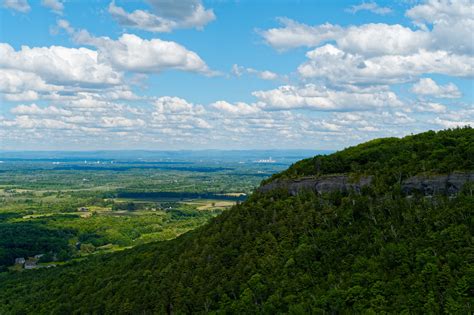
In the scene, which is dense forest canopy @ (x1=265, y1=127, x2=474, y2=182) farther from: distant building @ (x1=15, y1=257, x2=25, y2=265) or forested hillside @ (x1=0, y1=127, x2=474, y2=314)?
distant building @ (x1=15, y1=257, x2=25, y2=265)

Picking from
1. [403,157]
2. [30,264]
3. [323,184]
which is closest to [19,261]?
[30,264]

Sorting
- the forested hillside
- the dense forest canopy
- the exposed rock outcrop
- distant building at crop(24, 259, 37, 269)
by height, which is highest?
the dense forest canopy

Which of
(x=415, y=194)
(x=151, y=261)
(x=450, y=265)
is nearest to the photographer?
(x=450, y=265)

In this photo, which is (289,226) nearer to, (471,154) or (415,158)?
(415,158)

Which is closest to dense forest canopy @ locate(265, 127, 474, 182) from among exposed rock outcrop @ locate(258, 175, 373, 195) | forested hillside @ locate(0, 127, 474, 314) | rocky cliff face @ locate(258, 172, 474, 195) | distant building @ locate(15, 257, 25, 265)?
forested hillside @ locate(0, 127, 474, 314)

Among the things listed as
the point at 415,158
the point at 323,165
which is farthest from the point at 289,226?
the point at 415,158

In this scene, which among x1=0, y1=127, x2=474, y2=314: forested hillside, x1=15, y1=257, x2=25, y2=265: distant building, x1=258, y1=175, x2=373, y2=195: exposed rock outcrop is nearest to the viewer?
x1=0, y1=127, x2=474, y2=314: forested hillside
